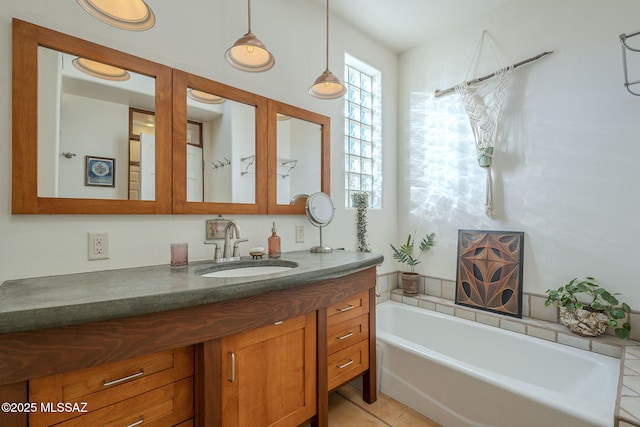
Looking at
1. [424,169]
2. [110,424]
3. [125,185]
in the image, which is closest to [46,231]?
[125,185]

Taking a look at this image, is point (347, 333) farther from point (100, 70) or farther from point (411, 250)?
point (100, 70)

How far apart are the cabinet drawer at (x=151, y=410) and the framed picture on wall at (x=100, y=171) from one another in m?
0.92

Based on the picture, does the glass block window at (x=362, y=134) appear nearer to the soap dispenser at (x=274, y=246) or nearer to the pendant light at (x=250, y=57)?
the soap dispenser at (x=274, y=246)

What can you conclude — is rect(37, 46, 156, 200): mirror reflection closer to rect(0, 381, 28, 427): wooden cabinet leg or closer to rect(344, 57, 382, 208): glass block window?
rect(0, 381, 28, 427): wooden cabinet leg

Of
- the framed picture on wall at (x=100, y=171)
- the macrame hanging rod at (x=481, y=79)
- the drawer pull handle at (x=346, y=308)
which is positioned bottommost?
the drawer pull handle at (x=346, y=308)

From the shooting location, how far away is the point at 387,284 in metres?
2.78

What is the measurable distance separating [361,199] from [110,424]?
81.5 inches

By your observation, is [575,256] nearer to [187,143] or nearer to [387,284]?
[387,284]

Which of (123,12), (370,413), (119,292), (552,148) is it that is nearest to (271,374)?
(119,292)

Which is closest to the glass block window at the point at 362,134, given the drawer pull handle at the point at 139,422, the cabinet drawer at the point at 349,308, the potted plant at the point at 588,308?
the cabinet drawer at the point at 349,308

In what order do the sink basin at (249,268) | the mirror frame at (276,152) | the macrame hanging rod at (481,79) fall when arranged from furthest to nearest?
the macrame hanging rod at (481,79)
the mirror frame at (276,152)
the sink basin at (249,268)

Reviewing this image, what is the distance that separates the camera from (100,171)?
1.32 m

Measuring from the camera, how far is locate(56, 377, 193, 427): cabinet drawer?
0.88 m

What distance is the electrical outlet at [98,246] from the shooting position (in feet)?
4.22
